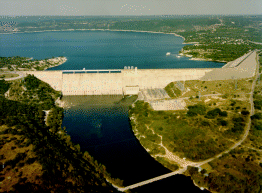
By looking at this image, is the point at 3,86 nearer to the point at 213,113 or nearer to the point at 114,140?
the point at 114,140

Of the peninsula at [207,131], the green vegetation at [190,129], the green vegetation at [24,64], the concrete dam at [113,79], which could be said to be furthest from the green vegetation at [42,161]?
the green vegetation at [24,64]

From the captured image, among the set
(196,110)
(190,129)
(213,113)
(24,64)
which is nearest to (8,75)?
(24,64)

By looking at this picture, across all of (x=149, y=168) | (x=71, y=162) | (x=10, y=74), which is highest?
(x=10, y=74)

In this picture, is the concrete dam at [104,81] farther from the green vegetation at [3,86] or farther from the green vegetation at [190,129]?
the green vegetation at [190,129]

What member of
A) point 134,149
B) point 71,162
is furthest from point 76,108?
point 71,162

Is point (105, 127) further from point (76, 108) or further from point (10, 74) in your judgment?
point (10, 74)

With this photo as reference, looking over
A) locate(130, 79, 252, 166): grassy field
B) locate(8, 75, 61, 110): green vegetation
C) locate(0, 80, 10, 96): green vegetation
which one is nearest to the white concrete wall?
locate(8, 75, 61, 110): green vegetation

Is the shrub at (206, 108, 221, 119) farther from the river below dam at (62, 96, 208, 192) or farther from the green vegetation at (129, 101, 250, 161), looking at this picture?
the river below dam at (62, 96, 208, 192)
